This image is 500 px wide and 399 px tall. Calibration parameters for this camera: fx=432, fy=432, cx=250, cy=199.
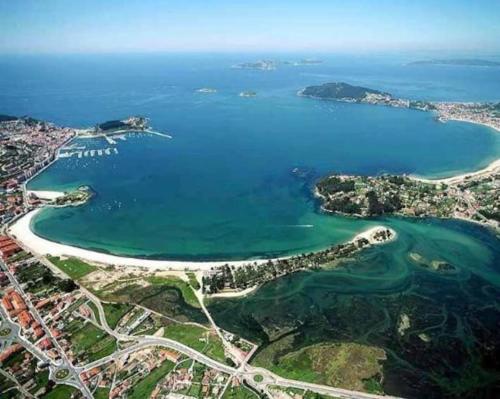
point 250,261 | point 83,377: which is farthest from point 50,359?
point 250,261

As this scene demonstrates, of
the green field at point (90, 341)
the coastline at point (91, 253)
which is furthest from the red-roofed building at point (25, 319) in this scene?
the coastline at point (91, 253)

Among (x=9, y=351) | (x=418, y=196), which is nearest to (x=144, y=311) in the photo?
(x=9, y=351)

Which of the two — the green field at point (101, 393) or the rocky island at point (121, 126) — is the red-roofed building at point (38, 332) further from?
the rocky island at point (121, 126)

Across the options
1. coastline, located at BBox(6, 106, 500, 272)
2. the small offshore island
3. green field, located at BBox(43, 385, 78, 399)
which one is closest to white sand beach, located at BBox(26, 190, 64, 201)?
coastline, located at BBox(6, 106, 500, 272)

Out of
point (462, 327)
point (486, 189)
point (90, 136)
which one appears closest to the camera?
point (462, 327)

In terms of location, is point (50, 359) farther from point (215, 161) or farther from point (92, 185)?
point (215, 161)

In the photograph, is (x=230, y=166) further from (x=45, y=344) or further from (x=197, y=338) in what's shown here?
(x=45, y=344)
